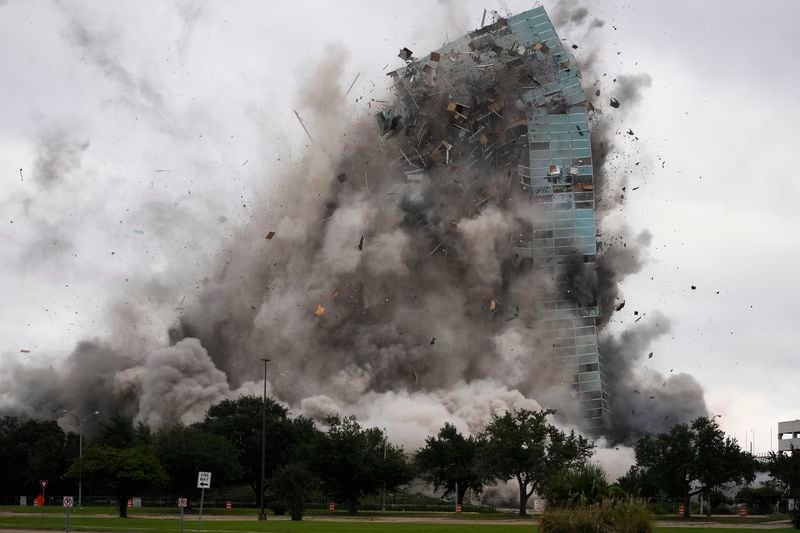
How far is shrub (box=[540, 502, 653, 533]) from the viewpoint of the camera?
144ft

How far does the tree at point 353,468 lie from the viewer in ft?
325

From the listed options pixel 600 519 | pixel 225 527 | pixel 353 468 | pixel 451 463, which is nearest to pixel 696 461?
pixel 451 463

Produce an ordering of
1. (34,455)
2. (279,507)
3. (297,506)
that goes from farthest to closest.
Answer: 1. (34,455)
2. (279,507)
3. (297,506)

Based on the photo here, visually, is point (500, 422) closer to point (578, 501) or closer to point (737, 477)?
point (737, 477)

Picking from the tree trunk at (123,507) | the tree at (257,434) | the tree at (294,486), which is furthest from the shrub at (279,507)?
the tree at (257,434)

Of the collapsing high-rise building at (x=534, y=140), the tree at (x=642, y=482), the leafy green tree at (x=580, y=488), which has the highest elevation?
the collapsing high-rise building at (x=534, y=140)

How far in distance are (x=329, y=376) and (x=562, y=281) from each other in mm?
29263

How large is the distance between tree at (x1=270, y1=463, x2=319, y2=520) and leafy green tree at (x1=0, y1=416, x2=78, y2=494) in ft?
128

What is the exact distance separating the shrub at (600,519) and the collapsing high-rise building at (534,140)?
91.8m

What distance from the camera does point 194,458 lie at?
10106 cm

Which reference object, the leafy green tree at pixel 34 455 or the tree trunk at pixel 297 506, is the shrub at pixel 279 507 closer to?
the tree trunk at pixel 297 506

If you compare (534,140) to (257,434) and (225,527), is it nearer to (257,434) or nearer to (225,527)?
(257,434)

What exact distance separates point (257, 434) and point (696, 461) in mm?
41012

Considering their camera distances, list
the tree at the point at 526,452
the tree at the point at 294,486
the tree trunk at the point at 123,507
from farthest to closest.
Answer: the tree at the point at 526,452 < the tree at the point at 294,486 < the tree trunk at the point at 123,507
